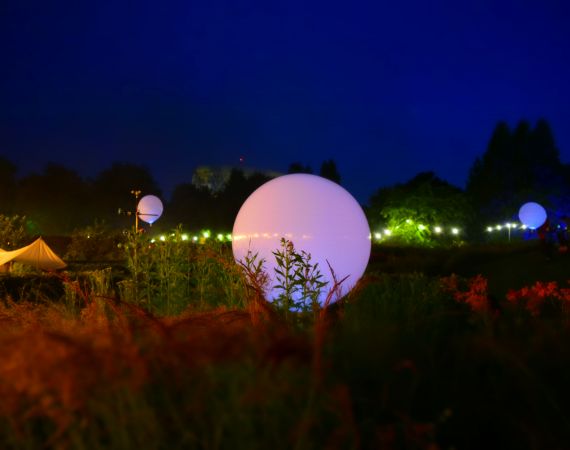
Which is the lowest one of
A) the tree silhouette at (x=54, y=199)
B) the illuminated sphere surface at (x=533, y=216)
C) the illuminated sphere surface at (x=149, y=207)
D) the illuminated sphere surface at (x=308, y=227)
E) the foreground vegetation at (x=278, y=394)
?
the foreground vegetation at (x=278, y=394)

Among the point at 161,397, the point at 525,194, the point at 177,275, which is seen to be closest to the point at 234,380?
the point at 161,397

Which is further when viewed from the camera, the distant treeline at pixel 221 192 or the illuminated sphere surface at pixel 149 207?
the distant treeline at pixel 221 192

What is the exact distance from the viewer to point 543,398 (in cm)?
198

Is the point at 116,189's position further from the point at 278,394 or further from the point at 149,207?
the point at 278,394

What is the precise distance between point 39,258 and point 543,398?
40.8 feet

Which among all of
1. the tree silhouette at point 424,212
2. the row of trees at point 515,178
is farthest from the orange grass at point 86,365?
the row of trees at point 515,178

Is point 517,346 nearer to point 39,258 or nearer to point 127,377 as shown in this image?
point 127,377

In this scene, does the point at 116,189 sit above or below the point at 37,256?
above

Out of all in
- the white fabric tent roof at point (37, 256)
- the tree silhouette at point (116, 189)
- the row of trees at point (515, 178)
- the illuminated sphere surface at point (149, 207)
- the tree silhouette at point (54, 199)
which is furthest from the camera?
the tree silhouette at point (116, 189)

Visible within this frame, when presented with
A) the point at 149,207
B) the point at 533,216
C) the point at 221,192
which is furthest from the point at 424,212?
the point at 221,192

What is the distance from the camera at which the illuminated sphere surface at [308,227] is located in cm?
539

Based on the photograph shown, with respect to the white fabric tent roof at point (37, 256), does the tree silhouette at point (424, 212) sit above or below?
above

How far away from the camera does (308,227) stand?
17.7 ft

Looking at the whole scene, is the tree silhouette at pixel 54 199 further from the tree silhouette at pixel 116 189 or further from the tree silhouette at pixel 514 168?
the tree silhouette at pixel 514 168
